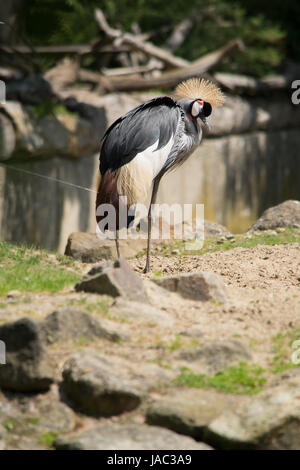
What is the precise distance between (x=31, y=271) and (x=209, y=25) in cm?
915

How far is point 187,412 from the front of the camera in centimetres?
379

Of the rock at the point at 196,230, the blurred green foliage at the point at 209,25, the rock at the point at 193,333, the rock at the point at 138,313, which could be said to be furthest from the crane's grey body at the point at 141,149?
the blurred green foliage at the point at 209,25

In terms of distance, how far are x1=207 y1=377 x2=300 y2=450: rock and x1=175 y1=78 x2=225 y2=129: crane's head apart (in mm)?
3250

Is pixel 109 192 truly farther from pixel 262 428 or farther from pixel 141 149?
pixel 262 428

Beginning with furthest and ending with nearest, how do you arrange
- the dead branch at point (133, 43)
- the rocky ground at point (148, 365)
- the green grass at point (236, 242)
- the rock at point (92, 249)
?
the dead branch at point (133, 43) → the green grass at point (236, 242) → the rock at point (92, 249) → the rocky ground at point (148, 365)

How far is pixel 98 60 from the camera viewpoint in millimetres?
11656

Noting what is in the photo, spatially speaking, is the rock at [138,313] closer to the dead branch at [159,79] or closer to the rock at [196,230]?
the rock at [196,230]

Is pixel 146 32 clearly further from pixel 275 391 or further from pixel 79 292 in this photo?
pixel 275 391

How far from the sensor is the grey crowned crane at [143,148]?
19.0 ft

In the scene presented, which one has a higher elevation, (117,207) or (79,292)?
(117,207)

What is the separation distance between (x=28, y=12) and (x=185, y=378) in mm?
7721

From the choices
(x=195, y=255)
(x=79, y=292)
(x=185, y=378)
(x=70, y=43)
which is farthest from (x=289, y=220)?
(x=70, y=43)

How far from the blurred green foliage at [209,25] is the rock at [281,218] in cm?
459

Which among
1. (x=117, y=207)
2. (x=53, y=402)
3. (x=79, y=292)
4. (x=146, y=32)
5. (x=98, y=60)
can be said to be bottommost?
(x=53, y=402)
